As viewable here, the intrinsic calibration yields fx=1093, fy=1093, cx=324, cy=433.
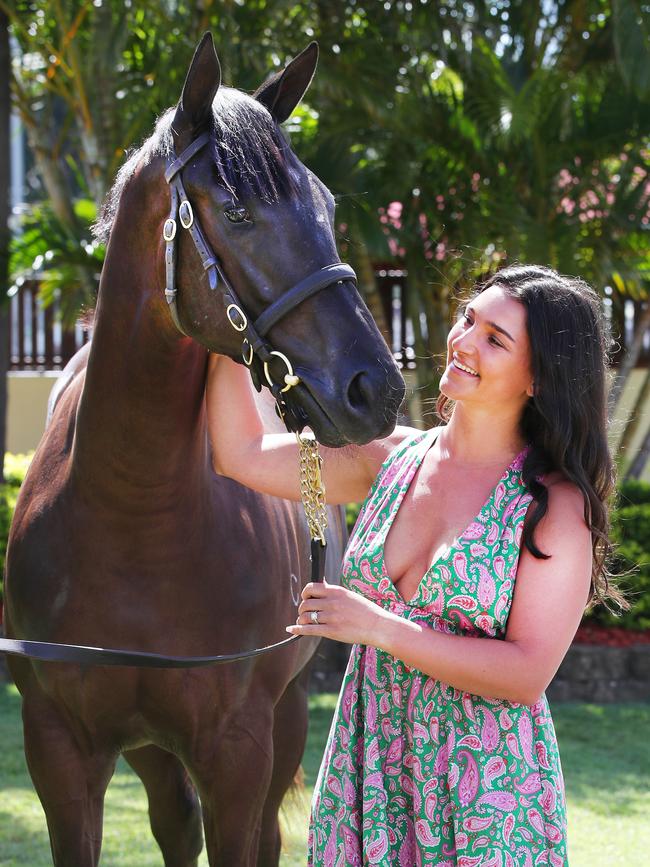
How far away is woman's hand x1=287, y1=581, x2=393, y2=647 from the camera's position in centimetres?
183

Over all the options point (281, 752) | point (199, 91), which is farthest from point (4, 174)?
point (199, 91)

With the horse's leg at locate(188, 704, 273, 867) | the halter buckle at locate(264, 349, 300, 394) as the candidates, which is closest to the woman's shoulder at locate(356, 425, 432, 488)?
the halter buckle at locate(264, 349, 300, 394)

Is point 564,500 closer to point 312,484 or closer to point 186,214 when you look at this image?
point 312,484

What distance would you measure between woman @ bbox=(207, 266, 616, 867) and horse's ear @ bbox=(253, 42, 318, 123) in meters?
0.59

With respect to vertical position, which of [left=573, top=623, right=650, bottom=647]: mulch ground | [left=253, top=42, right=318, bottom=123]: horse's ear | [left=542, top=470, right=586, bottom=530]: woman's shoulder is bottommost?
[left=573, top=623, right=650, bottom=647]: mulch ground

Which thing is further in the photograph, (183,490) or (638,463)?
(638,463)

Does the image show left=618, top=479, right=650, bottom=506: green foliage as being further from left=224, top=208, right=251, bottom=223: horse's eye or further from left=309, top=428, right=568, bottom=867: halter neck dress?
left=224, top=208, right=251, bottom=223: horse's eye

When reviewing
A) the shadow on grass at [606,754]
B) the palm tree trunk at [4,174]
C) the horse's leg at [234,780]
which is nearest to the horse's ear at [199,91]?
the horse's leg at [234,780]

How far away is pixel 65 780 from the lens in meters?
2.55

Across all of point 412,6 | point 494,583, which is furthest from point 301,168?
point 412,6

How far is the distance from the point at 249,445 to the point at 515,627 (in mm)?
728

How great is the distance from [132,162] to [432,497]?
0.93 metres

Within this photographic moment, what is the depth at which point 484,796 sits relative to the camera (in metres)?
1.91

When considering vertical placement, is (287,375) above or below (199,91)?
below
